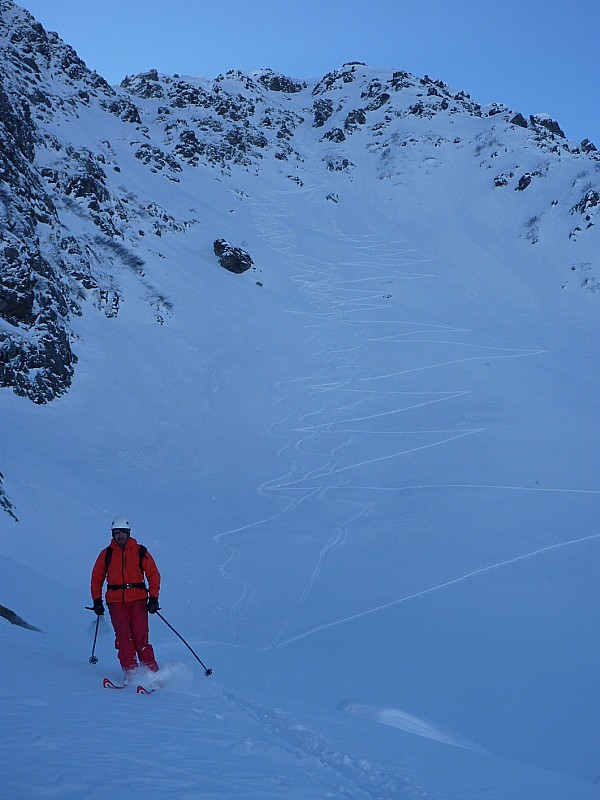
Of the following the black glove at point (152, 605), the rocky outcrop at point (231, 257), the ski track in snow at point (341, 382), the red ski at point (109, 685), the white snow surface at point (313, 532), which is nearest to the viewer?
the white snow surface at point (313, 532)

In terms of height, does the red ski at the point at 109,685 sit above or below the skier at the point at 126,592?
below

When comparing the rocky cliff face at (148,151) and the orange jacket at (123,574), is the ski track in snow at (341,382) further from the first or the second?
the rocky cliff face at (148,151)

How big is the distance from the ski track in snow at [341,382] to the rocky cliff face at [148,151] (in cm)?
748

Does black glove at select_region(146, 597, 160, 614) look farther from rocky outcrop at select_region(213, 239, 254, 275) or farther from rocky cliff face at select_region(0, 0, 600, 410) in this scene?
rocky outcrop at select_region(213, 239, 254, 275)

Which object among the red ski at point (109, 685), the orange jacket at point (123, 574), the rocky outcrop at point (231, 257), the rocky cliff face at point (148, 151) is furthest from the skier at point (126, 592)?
the rocky outcrop at point (231, 257)

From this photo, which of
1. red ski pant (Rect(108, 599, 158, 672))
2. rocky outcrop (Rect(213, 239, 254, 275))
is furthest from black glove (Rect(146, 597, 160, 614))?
rocky outcrop (Rect(213, 239, 254, 275))

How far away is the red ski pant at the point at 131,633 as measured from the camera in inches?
241

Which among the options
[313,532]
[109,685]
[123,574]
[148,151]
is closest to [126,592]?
[123,574]

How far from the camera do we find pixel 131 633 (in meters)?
6.20

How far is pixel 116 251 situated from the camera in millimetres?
28469

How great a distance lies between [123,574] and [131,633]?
622mm

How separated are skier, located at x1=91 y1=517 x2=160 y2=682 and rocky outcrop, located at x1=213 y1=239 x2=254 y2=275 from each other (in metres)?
29.8

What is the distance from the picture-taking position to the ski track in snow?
13223mm

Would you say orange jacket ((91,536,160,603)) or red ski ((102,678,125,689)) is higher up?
orange jacket ((91,536,160,603))
